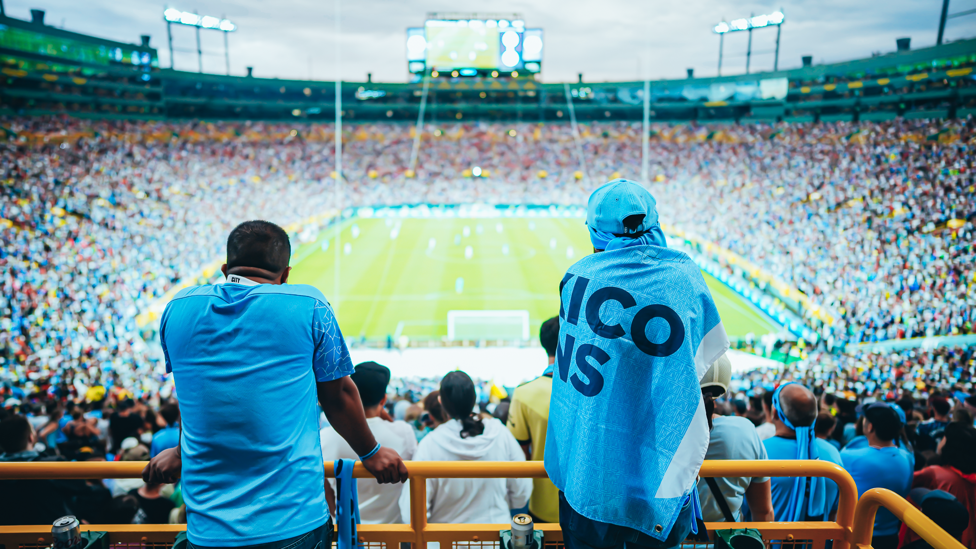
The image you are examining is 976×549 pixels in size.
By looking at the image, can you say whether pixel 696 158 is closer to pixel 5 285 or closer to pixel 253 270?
pixel 5 285

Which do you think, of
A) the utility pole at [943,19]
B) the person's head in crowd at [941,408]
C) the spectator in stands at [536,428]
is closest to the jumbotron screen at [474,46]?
the utility pole at [943,19]

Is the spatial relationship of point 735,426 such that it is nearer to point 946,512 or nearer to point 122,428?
point 946,512

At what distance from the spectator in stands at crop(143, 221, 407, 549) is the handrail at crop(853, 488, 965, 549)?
A: 2.18m

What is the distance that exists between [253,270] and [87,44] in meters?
49.4

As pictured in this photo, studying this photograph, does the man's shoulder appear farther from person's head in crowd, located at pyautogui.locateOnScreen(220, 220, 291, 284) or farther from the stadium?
person's head in crowd, located at pyautogui.locateOnScreen(220, 220, 291, 284)

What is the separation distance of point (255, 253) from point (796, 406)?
320cm

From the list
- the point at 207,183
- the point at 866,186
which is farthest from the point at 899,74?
the point at 207,183

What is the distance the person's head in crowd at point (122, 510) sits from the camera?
4074 mm

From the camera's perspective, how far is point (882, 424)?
4.43 m

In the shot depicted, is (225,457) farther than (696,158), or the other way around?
(696,158)

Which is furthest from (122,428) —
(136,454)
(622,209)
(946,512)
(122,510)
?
(946,512)

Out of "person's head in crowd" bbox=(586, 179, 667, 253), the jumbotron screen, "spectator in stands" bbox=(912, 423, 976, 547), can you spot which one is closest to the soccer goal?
"spectator in stands" bbox=(912, 423, 976, 547)

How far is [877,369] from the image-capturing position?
12.4 meters

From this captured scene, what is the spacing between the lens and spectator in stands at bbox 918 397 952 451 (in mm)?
5637
